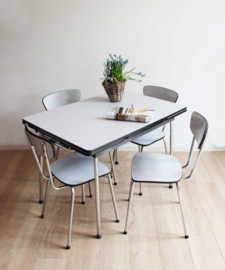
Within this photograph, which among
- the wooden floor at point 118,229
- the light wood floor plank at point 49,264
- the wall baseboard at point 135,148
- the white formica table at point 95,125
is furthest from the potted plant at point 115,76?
the light wood floor plank at point 49,264

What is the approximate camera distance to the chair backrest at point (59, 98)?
2.32 metres

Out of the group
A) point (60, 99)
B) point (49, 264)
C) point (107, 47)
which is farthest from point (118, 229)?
point (107, 47)

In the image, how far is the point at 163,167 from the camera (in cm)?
192

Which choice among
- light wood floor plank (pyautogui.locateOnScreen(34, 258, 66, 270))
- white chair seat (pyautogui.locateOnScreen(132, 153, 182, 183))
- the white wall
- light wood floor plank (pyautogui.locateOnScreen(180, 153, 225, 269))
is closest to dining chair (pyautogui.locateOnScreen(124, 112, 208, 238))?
white chair seat (pyautogui.locateOnScreen(132, 153, 182, 183))

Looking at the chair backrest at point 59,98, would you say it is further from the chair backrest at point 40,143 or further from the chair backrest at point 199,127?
the chair backrest at point 199,127

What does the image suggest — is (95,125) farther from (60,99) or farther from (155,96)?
(155,96)

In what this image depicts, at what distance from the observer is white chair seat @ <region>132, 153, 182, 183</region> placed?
1.80 metres

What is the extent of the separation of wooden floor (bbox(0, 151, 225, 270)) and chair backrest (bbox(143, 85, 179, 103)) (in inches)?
32.5

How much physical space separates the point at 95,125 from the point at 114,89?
454mm

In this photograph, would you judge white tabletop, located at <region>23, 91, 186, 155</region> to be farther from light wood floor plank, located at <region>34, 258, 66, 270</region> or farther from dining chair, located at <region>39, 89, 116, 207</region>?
light wood floor plank, located at <region>34, 258, 66, 270</region>

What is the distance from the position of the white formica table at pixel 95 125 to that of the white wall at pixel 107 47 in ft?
2.19

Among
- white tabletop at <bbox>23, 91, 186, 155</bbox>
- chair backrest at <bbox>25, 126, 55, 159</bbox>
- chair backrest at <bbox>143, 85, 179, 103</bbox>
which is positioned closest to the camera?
chair backrest at <bbox>25, 126, 55, 159</bbox>

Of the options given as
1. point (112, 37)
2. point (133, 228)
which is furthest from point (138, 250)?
point (112, 37)

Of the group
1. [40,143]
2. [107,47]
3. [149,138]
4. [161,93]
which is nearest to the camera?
[40,143]
